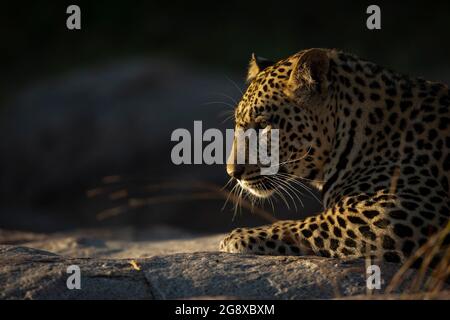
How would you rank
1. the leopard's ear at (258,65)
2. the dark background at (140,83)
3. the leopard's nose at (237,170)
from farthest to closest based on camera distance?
1. the dark background at (140,83)
2. the leopard's ear at (258,65)
3. the leopard's nose at (237,170)

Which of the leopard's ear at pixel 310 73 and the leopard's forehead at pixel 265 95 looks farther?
the leopard's forehead at pixel 265 95

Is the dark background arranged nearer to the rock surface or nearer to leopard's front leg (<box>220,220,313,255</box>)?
leopard's front leg (<box>220,220,313,255</box>)

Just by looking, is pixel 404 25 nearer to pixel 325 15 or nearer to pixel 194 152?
pixel 325 15

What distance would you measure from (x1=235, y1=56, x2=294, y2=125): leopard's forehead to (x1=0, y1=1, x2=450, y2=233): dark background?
4.14m

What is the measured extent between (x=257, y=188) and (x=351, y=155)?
0.81 meters

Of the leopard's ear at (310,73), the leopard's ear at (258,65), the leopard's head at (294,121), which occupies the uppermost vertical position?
the leopard's ear at (258,65)

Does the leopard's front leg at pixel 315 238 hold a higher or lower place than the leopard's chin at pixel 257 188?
lower

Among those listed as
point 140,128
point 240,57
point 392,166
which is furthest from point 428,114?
point 240,57

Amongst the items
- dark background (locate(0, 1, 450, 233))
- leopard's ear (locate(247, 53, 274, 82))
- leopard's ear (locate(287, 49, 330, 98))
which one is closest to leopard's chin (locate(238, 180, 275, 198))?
leopard's ear (locate(287, 49, 330, 98))

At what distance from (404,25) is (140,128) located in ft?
30.2

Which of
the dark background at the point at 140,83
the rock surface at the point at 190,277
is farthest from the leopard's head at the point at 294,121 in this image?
the dark background at the point at 140,83

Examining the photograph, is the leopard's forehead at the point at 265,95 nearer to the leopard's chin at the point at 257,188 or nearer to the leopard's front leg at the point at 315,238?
the leopard's chin at the point at 257,188

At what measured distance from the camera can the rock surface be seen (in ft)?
19.1

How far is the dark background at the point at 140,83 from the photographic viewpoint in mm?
15484
